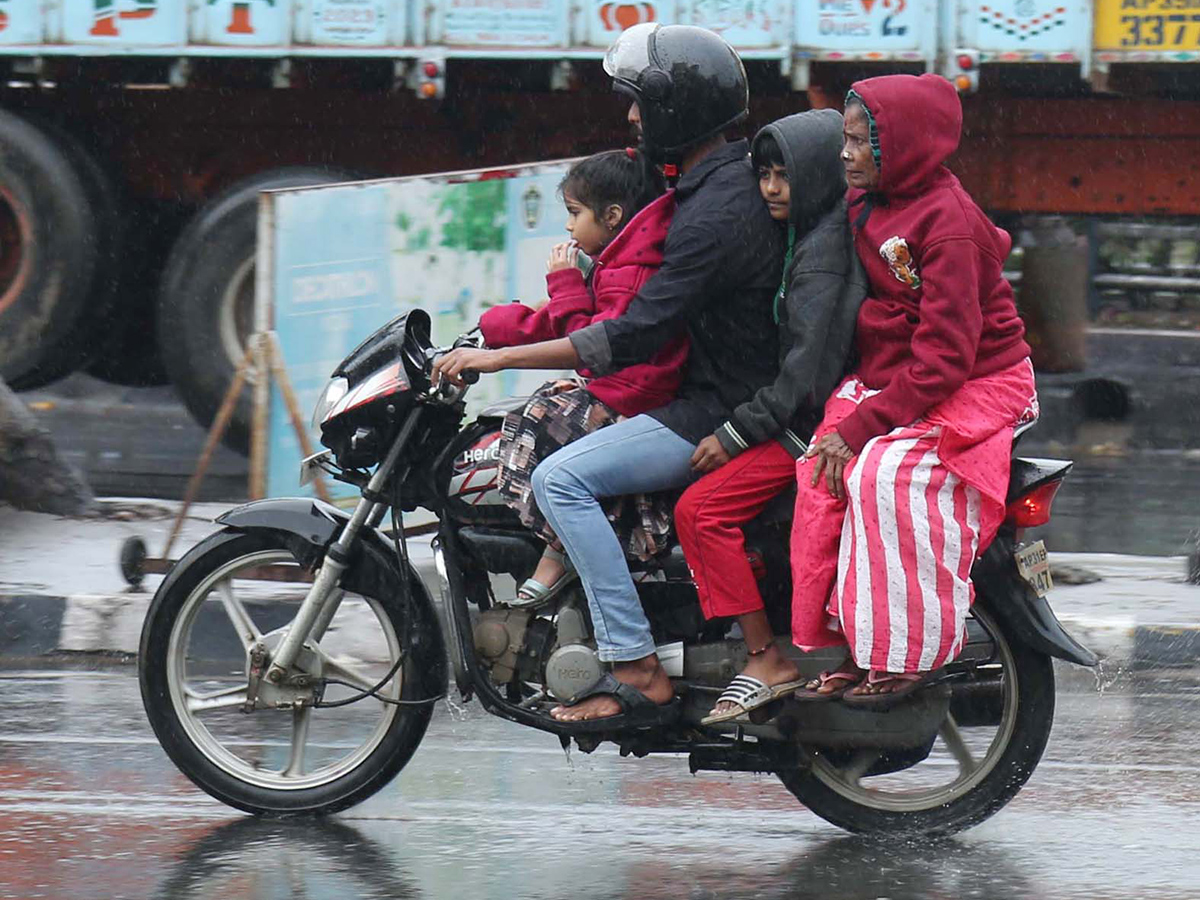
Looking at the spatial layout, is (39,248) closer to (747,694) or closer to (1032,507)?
(747,694)

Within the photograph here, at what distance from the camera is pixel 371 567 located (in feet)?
15.0

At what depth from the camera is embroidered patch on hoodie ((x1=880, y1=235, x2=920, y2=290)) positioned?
4.12 metres

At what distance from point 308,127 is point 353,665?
16.4ft

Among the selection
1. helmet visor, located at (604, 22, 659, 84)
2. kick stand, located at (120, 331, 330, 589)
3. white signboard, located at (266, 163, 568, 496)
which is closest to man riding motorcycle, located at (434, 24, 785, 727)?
helmet visor, located at (604, 22, 659, 84)

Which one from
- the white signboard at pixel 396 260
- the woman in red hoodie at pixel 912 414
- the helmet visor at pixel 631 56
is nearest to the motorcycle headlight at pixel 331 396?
the helmet visor at pixel 631 56

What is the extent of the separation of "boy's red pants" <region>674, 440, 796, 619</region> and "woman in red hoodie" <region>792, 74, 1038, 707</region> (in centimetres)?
9

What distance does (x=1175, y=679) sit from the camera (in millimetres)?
6355

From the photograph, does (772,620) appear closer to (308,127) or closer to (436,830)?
(436,830)

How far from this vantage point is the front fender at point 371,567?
4582mm

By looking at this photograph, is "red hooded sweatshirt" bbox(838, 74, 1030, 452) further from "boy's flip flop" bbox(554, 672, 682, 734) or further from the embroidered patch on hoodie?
"boy's flip flop" bbox(554, 672, 682, 734)

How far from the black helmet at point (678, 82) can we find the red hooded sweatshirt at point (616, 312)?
151 millimetres

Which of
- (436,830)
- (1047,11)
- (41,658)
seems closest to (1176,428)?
(1047,11)

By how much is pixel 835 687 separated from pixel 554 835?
0.74 metres

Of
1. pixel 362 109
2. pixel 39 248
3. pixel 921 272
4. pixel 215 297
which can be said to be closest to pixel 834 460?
pixel 921 272
